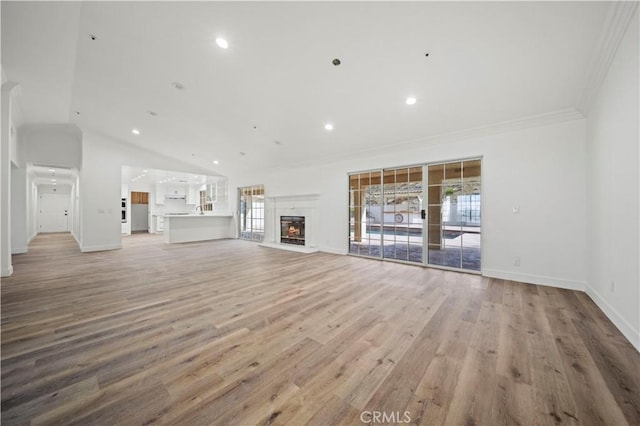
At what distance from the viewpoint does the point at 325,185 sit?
6344 mm

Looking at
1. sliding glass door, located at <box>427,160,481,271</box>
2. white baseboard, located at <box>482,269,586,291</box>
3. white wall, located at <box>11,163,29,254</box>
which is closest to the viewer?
white baseboard, located at <box>482,269,586,291</box>

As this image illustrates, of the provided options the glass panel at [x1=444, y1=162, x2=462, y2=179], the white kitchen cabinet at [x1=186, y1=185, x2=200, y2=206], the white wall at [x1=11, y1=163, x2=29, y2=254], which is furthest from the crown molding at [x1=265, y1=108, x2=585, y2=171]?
the white kitchen cabinet at [x1=186, y1=185, x2=200, y2=206]

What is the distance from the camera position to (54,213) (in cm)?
1203

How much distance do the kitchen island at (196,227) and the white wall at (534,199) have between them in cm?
785

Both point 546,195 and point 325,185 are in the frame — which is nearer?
point 546,195

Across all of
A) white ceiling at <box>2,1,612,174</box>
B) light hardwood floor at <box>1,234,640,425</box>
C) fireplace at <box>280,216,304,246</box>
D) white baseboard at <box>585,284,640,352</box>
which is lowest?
light hardwood floor at <box>1,234,640,425</box>

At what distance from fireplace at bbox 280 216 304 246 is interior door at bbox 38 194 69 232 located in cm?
1298

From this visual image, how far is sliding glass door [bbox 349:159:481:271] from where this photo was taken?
4336 millimetres

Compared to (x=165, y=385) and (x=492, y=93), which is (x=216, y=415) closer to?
(x=165, y=385)

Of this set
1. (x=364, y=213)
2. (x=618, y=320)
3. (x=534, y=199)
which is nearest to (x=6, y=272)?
(x=364, y=213)

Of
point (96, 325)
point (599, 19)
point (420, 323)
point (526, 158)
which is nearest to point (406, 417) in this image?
point (420, 323)

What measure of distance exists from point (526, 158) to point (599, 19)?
194 centimetres

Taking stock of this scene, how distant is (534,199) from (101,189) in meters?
10.1

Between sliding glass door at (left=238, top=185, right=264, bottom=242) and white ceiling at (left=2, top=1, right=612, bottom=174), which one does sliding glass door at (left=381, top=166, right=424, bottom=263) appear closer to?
white ceiling at (left=2, top=1, right=612, bottom=174)
